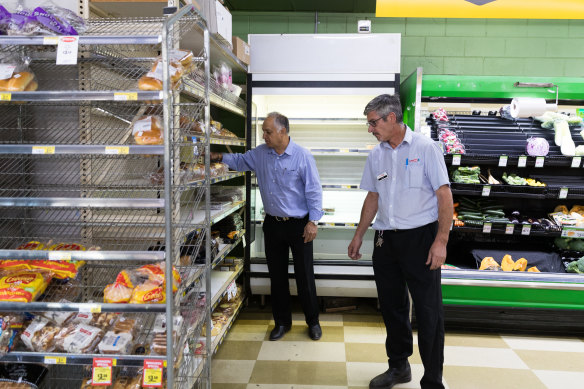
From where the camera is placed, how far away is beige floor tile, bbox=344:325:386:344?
3.90 meters

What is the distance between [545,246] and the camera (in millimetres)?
4445

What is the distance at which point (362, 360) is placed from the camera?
3.52 meters

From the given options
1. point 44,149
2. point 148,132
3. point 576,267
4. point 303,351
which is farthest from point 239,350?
point 576,267

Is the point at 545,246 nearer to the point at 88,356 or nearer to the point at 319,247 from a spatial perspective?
the point at 319,247

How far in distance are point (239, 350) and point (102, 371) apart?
1.76 metres

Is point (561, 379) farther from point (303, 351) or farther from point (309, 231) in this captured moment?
point (309, 231)

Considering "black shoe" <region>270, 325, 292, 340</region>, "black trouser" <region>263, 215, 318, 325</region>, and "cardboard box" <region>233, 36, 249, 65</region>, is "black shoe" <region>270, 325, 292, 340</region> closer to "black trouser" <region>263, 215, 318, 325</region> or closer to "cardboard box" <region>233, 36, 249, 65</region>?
"black trouser" <region>263, 215, 318, 325</region>

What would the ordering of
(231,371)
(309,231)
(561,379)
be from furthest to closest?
(309,231) → (231,371) → (561,379)

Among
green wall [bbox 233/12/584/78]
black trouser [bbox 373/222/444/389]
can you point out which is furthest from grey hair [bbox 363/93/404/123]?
green wall [bbox 233/12/584/78]

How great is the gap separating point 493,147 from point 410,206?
1.80 metres

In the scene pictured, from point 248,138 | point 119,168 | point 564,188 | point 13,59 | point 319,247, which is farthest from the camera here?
point 319,247

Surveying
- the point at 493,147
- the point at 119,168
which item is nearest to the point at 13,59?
the point at 119,168

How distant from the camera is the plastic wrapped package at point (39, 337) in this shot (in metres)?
2.17

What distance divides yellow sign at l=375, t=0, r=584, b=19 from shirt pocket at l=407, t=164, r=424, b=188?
196cm
